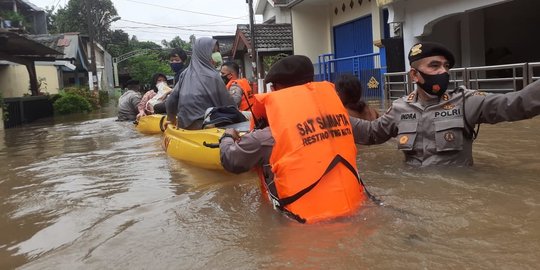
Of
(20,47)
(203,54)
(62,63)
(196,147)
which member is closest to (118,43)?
(62,63)

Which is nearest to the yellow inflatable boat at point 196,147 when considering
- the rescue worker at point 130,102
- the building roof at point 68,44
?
the rescue worker at point 130,102

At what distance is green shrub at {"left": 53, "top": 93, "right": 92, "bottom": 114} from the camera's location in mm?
21039

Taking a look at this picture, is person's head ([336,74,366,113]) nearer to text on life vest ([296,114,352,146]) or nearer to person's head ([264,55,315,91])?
person's head ([264,55,315,91])

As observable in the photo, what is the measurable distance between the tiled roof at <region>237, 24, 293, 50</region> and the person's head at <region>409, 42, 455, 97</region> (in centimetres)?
1671

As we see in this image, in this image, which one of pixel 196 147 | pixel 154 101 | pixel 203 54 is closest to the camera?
pixel 196 147

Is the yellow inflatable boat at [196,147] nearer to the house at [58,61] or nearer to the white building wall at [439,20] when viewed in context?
the white building wall at [439,20]

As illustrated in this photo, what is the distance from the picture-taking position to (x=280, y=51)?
814 inches

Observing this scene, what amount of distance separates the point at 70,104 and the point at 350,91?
61.4 ft

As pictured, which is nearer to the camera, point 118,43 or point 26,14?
point 26,14

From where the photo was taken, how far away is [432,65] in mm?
3584

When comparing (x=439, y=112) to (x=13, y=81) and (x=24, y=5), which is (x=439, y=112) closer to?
(x=13, y=81)

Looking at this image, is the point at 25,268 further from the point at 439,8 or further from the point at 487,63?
the point at 487,63

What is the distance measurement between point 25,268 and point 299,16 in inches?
689

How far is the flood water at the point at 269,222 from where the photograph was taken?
2.62 metres
